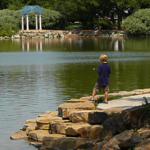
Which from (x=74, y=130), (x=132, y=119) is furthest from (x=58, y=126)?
(x=132, y=119)

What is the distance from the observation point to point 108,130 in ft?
29.9

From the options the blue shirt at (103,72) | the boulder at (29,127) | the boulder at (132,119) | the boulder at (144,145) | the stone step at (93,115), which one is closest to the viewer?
the boulder at (144,145)

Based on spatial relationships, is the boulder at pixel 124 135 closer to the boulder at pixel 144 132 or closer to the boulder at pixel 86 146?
the boulder at pixel 144 132

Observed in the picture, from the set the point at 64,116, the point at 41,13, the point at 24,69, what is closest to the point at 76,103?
the point at 64,116

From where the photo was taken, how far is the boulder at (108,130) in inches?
359

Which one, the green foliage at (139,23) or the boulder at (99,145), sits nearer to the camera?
the boulder at (99,145)

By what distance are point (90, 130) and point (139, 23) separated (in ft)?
229

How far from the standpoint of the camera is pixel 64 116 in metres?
10.6

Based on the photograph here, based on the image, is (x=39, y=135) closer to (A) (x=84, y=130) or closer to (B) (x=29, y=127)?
(B) (x=29, y=127)

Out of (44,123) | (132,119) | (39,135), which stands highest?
(132,119)

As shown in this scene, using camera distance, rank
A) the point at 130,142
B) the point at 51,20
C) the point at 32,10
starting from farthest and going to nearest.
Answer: the point at 51,20 → the point at 32,10 → the point at 130,142

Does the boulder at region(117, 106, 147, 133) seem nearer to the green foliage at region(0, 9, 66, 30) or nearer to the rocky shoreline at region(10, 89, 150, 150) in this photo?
the rocky shoreline at region(10, 89, 150, 150)

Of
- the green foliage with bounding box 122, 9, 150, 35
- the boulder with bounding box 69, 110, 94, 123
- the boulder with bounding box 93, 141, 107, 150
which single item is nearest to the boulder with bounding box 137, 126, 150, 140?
the boulder with bounding box 93, 141, 107, 150

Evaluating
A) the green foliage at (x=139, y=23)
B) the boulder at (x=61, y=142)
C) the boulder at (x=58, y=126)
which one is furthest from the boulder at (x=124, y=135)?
the green foliage at (x=139, y=23)
